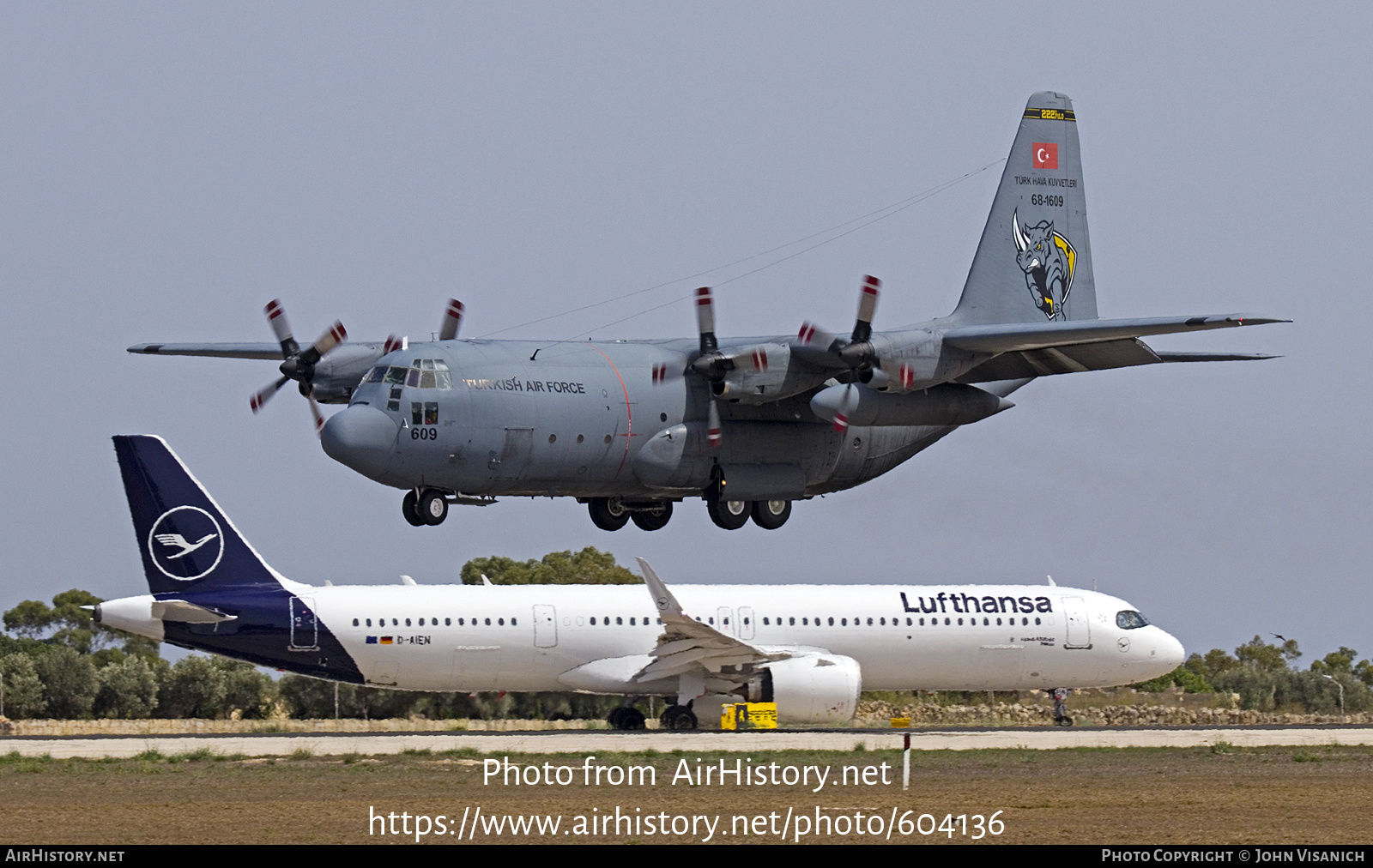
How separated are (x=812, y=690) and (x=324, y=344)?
1441cm

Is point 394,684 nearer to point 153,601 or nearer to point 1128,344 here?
point 153,601

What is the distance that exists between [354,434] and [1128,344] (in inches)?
603

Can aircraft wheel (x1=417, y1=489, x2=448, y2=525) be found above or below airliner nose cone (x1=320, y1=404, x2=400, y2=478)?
below

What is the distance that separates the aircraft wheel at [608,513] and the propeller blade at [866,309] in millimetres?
5966

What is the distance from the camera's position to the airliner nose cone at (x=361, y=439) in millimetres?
33062

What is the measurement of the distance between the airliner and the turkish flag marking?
11.4 meters

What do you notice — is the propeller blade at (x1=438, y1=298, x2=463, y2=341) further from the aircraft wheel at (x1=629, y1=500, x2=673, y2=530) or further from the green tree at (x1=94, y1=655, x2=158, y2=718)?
the green tree at (x1=94, y1=655, x2=158, y2=718)

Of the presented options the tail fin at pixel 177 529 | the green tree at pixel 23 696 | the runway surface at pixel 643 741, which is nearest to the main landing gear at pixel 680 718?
the runway surface at pixel 643 741

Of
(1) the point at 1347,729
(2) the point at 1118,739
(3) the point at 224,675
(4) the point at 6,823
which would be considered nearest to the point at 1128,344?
(2) the point at 1118,739

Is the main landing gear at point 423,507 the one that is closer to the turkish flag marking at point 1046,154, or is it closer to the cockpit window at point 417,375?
the cockpit window at point 417,375

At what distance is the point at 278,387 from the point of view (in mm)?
39500

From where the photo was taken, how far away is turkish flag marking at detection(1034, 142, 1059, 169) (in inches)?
1784

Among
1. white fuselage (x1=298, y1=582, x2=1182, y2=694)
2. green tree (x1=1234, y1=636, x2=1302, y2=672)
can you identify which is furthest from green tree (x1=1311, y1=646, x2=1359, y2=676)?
white fuselage (x1=298, y1=582, x2=1182, y2=694)

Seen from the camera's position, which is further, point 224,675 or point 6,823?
point 224,675
